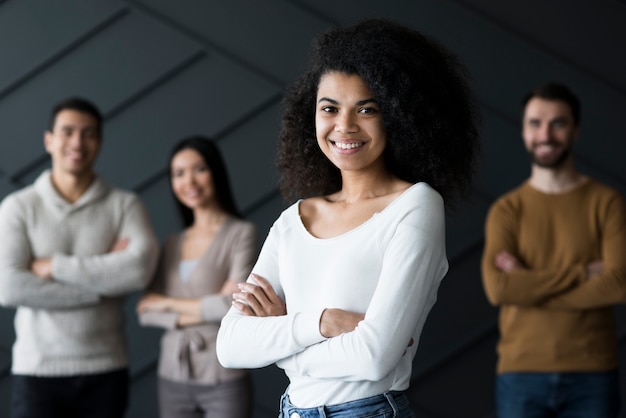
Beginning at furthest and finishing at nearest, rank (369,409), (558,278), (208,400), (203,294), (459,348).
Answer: (459,348), (203,294), (208,400), (558,278), (369,409)

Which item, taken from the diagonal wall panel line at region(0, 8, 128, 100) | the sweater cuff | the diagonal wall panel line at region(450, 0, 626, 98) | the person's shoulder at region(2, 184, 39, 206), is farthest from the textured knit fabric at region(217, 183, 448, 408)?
the diagonal wall panel line at region(0, 8, 128, 100)

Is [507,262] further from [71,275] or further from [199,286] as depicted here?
[71,275]

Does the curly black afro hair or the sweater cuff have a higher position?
the curly black afro hair

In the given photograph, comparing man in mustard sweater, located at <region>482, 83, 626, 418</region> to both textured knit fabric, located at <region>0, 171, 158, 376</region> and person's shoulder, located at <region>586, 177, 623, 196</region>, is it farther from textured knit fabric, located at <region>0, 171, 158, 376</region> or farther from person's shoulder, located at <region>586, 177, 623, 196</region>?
textured knit fabric, located at <region>0, 171, 158, 376</region>

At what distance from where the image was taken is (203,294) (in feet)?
10.3

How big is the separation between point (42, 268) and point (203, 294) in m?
0.56

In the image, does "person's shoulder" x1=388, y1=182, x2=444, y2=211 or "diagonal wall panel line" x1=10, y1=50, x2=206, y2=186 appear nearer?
"person's shoulder" x1=388, y1=182, x2=444, y2=211

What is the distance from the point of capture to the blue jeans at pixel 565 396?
9.57ft

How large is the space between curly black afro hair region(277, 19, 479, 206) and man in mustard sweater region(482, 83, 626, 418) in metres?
1.25

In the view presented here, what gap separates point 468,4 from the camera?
413 centimetres

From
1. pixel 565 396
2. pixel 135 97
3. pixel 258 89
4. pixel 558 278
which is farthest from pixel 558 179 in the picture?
pixel 135 97

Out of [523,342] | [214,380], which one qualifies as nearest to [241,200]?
[214,380]

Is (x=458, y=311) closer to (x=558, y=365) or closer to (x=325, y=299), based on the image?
(x=558, y=365)

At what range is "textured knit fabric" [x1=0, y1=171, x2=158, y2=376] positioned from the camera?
9.98 feet
